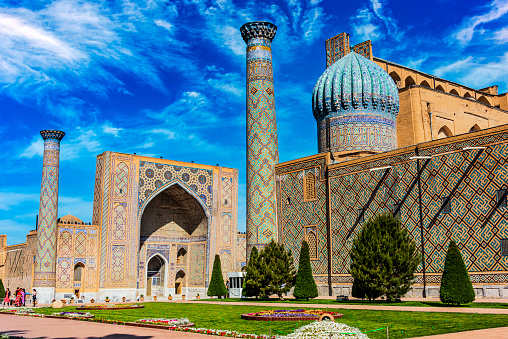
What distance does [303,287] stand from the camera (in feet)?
46.9

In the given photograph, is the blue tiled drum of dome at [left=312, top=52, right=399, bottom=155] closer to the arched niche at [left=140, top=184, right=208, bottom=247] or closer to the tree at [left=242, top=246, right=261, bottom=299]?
the tree at [left=242, top=246, right=261, bottom=299]

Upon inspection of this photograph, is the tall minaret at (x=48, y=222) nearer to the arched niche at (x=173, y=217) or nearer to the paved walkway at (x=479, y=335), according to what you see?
the arched niche at (x=173, y=217)

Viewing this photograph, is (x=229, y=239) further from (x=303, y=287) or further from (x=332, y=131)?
(x=303, y=287)

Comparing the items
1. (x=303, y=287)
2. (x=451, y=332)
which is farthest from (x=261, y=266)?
(x=451, y=332)

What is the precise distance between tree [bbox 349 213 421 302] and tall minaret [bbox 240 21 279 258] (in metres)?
4.47

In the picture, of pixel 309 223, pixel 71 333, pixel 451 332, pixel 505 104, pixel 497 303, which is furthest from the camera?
pixel 505 104

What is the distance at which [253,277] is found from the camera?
49.1ft

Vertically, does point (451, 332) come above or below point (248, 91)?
below

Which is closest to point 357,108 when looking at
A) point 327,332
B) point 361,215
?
point 361,215

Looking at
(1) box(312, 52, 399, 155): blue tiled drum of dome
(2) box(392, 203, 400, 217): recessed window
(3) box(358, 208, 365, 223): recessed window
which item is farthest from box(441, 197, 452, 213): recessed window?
(1) box(312, 52, 399, 155): blue tiled drum of dome

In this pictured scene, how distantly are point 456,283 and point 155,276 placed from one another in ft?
53.7

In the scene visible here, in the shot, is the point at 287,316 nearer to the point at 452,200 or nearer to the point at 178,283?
the point at 452,200

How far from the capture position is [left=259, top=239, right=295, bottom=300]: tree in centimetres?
1473

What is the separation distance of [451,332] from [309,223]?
423 inches
